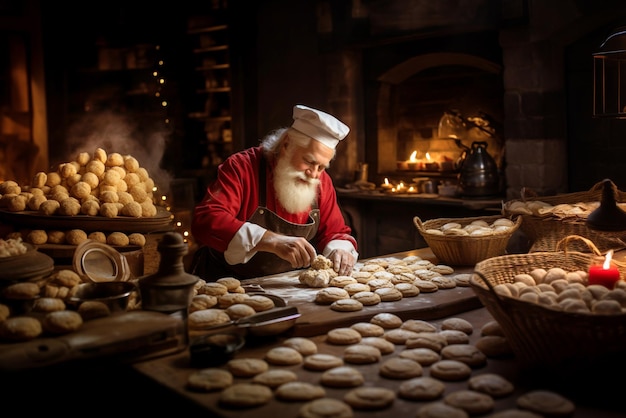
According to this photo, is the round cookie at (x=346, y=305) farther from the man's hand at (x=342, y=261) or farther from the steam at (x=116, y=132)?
the steam at (x=116, y=132)

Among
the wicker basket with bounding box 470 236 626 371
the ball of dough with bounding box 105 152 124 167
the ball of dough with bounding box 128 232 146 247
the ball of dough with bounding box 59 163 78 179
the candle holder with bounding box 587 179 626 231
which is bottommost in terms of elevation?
the wicker basket with bounding box 470 236 626 371

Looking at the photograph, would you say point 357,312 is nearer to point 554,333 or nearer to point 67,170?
point 554,333

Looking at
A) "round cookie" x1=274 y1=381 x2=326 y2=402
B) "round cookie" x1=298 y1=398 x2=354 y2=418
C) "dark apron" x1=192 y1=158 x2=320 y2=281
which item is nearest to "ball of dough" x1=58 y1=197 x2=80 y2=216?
"dark apron" x1=192 y1=158 x2=320 y2=281

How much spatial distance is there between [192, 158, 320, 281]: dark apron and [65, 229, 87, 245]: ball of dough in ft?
2.98

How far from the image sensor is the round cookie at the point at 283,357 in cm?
215

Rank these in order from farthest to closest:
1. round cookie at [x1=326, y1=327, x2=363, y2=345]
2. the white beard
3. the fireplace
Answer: the fireplace → the white beard → round cookie at [x1=326, y1=327, x2=363, y2=345]

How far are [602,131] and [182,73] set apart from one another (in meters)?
6.08

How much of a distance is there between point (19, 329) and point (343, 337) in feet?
3.48

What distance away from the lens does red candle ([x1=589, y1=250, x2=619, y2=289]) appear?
2.40 m

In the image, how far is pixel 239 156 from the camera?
13.6 feet

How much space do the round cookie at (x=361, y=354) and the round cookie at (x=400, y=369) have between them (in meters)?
0.08

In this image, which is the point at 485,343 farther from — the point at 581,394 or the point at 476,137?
the point at 476,137

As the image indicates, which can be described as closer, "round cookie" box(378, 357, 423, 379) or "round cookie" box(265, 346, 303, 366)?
"round cookie" box(378, 357, 423, 379)

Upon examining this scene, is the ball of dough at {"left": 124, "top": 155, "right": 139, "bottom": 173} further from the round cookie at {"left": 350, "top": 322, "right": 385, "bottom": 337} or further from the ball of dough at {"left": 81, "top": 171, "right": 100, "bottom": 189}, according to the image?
the round cookie at {"left": 350, "top": 322, "right": 385, "bottom": 337}
